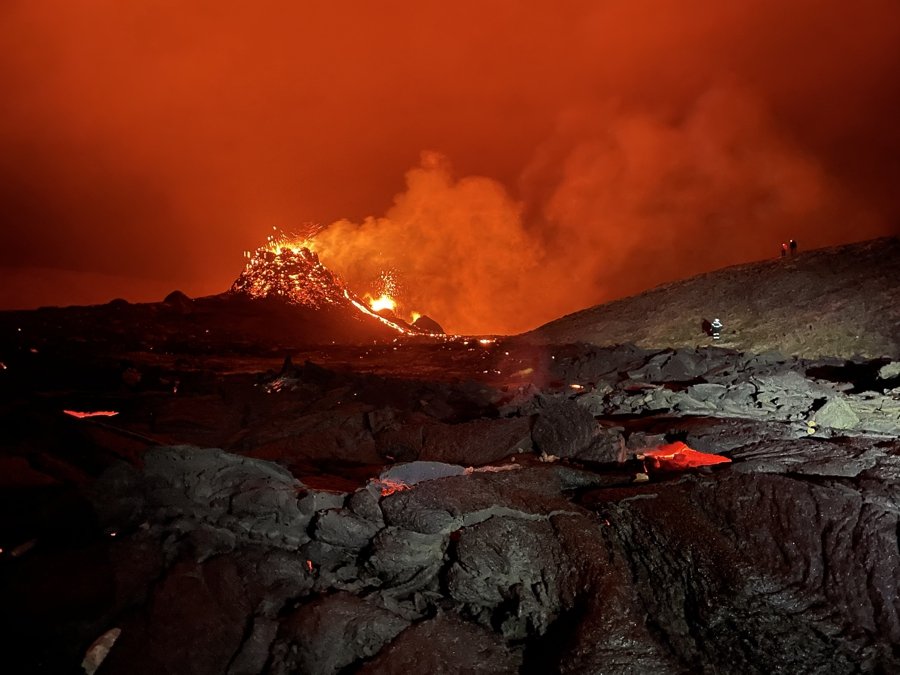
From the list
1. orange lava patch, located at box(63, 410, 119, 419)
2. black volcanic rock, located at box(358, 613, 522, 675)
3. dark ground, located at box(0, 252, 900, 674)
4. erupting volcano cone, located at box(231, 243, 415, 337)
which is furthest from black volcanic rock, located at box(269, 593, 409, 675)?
erupting volcano cone, located at box(231, 243, 415, 337)

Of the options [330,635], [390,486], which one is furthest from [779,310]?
[330,635]

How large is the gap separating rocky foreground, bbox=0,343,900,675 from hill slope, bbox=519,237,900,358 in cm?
973

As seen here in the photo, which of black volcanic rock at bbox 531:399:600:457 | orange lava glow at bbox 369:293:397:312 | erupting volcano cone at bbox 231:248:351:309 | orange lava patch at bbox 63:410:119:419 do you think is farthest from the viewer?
orange lava glow at bbox 369:293:397:312

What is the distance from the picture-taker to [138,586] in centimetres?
379

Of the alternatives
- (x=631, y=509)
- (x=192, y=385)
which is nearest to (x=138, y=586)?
(x=631, y=509)

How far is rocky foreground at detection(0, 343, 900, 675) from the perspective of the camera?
3432 mm

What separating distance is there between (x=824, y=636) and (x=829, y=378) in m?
9.07

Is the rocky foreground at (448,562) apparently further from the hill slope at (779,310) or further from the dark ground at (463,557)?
the hill slope at (779,310)

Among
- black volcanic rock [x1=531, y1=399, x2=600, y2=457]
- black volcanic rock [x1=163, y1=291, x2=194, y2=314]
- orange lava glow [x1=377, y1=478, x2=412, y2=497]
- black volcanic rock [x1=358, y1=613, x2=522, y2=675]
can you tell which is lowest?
black volcanic rock [x1=358, y1=613, x2=522, y2=675]

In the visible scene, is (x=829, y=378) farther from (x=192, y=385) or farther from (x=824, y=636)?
(x=192, y=385)

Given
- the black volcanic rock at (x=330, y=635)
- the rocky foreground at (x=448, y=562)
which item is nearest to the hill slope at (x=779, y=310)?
the rocky foreground at (x=448, y=562)

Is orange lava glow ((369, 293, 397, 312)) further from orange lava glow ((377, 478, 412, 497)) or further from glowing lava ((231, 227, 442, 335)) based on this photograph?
orange lava glow ((377, 478, 412, 497))

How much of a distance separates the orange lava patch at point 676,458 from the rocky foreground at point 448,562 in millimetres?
125

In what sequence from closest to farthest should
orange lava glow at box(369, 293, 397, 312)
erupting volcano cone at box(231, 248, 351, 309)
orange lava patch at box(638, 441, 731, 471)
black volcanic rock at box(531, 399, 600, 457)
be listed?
orange lava patch at box(638, 441, 731, 471) → black volcanic rock at box(531, 399, 600, 457) → erupting volcano cone at box(231, 248, 351, 309) → orange lava glow at box(369, 293, 397, 312)
